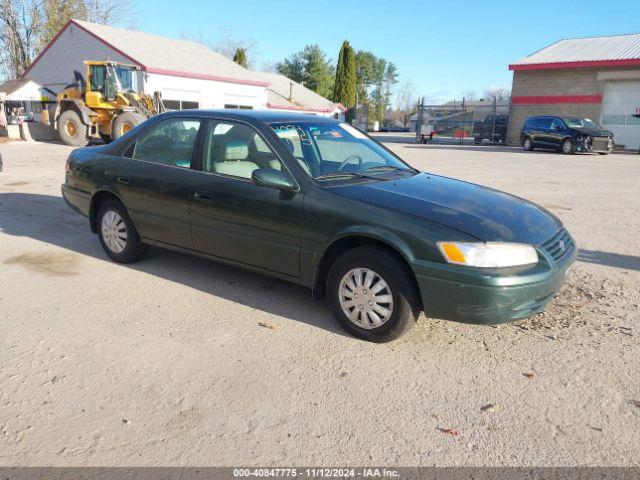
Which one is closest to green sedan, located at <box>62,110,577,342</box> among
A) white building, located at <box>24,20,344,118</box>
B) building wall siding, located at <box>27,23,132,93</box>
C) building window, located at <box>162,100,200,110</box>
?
white building, located at <box>24,20,344,118</box>

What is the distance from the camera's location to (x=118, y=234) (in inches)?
214

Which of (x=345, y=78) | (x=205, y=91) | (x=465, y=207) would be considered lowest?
(x=465, y=207)

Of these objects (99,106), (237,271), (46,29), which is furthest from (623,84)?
(46,29)

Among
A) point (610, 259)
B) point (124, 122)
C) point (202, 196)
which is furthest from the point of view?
point (124, 122)

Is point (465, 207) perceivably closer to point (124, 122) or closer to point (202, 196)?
point (202, 196)

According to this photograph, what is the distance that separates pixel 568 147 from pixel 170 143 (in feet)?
75.2

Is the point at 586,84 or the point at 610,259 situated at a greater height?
the point at 586,84

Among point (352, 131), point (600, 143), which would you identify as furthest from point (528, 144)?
point (352, 131)

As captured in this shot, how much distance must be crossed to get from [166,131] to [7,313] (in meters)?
2.15

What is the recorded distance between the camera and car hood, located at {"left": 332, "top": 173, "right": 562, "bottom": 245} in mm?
3537

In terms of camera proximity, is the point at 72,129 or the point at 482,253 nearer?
the point at 482,253

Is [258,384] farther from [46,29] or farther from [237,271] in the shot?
[46,29]

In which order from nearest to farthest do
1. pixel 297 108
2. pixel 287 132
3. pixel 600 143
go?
1. pixel 287 132
2. pixel 600 143
3. pixel 297 108

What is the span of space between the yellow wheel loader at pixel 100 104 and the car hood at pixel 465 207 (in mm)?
18654
